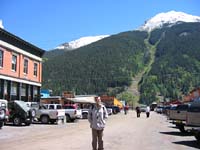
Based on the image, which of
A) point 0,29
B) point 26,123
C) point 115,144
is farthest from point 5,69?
point 115,144

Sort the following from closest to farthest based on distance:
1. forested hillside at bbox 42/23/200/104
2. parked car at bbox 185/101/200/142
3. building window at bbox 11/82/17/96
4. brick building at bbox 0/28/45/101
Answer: parked car at bbox 185/101/200/142
brick building at bbox 0/28/45/101
building window at bbox 11/82/17/96
forested hillside at bbox 42/23/200/104

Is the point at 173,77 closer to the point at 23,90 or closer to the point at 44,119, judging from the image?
the point at 23,90

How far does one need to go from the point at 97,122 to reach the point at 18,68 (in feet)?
121

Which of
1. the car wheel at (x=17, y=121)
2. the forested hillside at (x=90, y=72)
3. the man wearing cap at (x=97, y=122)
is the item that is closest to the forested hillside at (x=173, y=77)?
the forested hillside at (x=90, y=72)

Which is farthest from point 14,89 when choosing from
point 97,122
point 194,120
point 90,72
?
point 90,72

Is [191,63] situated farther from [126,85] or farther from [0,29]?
[0,29]

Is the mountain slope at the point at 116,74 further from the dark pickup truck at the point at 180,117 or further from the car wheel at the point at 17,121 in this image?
the dark pickup truck at the point at 180,117

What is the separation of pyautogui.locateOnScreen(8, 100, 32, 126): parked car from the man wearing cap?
65.6 feet

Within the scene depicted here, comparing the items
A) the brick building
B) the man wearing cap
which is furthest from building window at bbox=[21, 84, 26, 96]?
the man wearing cap

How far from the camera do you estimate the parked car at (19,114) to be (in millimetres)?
33406

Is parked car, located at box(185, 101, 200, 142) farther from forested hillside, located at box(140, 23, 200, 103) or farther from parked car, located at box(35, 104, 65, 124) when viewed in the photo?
forested hillside, located at box(140, 23, 200, 103)

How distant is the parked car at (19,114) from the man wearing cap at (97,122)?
20.0 meters

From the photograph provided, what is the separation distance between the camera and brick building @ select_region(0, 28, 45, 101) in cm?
4538

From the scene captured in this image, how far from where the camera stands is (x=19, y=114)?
110 feet
